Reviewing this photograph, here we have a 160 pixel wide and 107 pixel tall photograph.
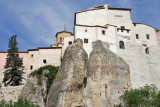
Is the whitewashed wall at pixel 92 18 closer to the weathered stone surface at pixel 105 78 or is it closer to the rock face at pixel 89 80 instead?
the weathered stone surface at pixel 105 78

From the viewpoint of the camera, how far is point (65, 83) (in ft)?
98.9

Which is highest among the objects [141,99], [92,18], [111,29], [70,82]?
[92,18]

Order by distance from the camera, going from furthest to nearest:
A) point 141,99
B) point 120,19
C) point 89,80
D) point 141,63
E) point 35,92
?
point 120,19, point 141,63, point 35,92, point 89,80, point 141,99

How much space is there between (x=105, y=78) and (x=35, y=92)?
9468 millimetres

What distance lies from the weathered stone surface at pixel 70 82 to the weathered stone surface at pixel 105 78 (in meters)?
1.22

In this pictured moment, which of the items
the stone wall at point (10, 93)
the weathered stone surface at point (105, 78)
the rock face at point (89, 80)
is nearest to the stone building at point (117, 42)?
the weathered stone surface at point (105, 78)

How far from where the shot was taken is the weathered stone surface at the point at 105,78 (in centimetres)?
3091

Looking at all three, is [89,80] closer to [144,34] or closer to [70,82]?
[70,82]

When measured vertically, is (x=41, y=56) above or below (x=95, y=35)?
below

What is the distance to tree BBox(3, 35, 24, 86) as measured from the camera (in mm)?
36719

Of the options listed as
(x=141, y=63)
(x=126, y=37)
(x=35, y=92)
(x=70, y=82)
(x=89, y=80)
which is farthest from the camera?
(x=126, y=37)

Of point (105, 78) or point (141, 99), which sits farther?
point (105, 78)

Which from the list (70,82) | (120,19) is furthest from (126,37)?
(70,82)

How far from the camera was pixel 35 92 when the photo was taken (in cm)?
3353
